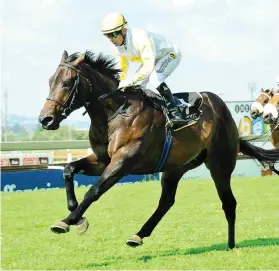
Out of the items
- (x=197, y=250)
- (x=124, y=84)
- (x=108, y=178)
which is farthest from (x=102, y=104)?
(x=197, y=250)

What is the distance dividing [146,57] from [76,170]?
4.66 ft

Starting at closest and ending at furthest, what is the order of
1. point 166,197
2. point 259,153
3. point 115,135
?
point 115,135 → point 166,197 → point 259,153

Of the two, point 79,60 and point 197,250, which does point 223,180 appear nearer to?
point 197,250

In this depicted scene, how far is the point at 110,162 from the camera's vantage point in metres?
6.99

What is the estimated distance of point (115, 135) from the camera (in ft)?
22.9

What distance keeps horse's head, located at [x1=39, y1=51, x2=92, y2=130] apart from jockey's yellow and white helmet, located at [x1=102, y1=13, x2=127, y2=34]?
44 cm

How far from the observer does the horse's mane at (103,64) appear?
24.0ft

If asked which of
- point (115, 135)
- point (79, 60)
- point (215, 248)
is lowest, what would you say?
point (215, 248)

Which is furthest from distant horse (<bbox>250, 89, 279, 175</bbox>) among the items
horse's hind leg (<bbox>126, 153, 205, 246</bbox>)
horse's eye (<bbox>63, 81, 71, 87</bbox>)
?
horse's eye (<bbox>63, 81, 71, 87</bbox>)

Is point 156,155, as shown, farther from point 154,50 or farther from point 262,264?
point 262,264

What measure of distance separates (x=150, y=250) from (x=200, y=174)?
1704 cm

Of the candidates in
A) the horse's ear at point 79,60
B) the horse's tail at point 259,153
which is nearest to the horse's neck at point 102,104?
the horse's ear at point 79,60

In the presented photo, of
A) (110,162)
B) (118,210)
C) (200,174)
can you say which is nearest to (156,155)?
(110,162)

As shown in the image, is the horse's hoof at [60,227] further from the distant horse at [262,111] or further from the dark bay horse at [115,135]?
the distant horse at [262,111]
